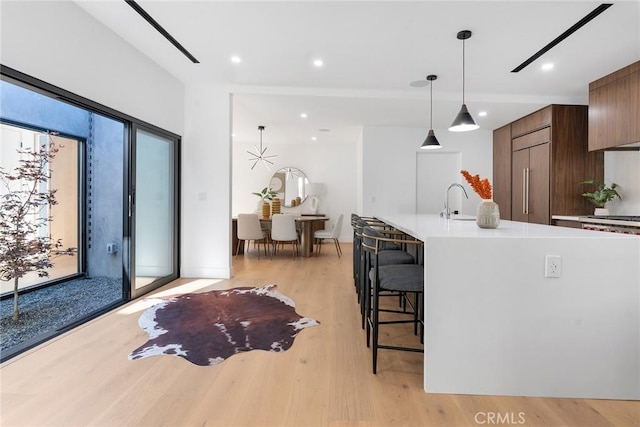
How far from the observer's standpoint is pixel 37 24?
84.2 inches

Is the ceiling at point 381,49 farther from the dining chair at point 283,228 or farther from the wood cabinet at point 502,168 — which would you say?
the dining chair at point 283,228

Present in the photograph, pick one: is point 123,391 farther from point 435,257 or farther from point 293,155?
point 293,155

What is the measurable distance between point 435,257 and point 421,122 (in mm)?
4433

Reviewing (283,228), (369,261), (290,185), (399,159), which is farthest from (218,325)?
(290,185)

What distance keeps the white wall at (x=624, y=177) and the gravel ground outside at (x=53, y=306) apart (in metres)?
6.37

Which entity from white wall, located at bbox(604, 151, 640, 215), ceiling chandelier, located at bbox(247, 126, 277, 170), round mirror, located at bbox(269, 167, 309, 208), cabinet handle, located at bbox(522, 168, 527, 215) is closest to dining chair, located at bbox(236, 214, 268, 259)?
round mirror, located at bbox(269, 167, 309, 208)

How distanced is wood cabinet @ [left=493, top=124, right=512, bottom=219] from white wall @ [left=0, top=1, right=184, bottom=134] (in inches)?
213

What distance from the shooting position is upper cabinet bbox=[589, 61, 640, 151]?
325 centimetres

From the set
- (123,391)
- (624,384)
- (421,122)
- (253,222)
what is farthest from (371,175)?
(123,391)

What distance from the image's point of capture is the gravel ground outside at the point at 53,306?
2490mm

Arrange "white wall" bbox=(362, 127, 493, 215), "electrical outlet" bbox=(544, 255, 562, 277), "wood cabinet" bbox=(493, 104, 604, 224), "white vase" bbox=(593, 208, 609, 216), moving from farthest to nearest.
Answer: "white wall" bbox=(362, 127, 493, 215)
"wood cabinet" bbox=(493, 104, 604, 224)
"white vase" bbox=(593, 208, 609, 216)
"electrical outlet" bbox=(544, 255, 562, 277)

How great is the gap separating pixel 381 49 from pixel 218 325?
2970 mm

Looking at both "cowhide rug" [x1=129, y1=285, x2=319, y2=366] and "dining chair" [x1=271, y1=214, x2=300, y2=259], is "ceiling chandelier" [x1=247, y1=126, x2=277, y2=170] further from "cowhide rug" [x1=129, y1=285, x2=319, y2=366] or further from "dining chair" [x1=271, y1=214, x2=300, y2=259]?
"cowhide rug" [x1=129, y1=285, x2=319, y2=366]

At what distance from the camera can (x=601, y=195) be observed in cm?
413
